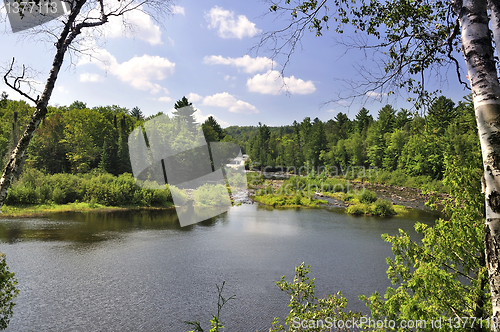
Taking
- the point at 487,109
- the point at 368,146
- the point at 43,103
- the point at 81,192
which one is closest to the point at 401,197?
the point at 368,146

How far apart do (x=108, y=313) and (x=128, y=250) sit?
6373mm

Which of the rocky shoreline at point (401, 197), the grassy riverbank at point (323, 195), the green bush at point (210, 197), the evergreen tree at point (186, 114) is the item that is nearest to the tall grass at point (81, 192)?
the green bush at point (210, 197)

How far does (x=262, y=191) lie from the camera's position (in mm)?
38031

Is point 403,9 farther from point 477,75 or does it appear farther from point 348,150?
point 348,150

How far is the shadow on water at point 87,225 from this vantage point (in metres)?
16.7

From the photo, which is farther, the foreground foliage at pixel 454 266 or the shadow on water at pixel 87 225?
the shadow on water at pixel 87 225

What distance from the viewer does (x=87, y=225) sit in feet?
66.0

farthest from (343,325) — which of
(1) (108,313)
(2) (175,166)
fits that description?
(2) (175,166)

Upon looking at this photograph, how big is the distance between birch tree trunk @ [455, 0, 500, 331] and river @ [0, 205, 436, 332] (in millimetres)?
7406

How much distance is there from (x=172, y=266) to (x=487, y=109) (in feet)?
42.0

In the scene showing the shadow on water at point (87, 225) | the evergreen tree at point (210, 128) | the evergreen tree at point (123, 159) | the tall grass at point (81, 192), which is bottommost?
the shadow on water at point (87, 225)

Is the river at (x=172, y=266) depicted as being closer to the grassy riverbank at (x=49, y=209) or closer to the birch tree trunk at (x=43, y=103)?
the grassy riverbank at (x=49, y=209)

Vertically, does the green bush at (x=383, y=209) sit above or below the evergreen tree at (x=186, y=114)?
below

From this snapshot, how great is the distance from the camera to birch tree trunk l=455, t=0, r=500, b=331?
1.62 m
